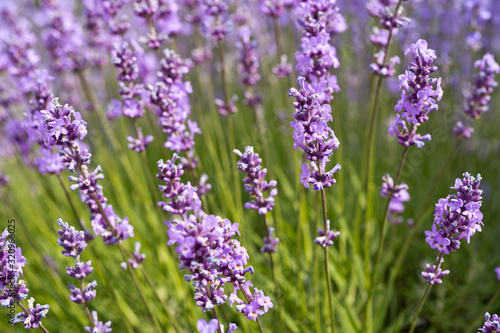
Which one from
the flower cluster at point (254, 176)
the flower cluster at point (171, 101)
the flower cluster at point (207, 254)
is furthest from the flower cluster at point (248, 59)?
the flower cluster at point (207, 254)

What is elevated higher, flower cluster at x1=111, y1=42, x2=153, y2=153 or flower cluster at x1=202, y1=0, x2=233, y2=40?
flower cluster at x1=202, y1=0, x2=233, y2=40

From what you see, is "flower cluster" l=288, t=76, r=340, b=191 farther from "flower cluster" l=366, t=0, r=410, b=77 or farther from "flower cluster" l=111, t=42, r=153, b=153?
"flower cluster" l=111, t=42, r=153, b=153

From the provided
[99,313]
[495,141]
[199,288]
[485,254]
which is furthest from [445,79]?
[99,313]

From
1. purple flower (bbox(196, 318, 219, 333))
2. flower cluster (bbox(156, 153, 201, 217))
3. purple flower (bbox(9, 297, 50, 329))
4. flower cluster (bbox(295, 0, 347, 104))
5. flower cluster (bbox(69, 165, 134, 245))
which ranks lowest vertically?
purple flower (bbox(196, 318, 219, 333))

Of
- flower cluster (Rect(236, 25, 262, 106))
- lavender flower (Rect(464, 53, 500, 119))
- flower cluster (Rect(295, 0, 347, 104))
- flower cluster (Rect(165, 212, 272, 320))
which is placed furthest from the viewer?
flower cluster (Rect(236, 25, 262, 106))

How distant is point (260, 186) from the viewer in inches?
85.3

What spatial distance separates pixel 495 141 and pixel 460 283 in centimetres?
197

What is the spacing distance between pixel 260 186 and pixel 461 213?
94 cm

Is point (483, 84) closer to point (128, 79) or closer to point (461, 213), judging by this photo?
point (461, 213)

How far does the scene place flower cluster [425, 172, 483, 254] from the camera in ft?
6.41

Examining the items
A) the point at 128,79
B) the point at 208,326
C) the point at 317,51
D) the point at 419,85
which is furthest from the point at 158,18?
the point at 208,326

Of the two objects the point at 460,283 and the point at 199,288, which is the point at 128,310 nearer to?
the point at 199,288

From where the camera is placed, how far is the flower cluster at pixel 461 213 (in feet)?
6.41

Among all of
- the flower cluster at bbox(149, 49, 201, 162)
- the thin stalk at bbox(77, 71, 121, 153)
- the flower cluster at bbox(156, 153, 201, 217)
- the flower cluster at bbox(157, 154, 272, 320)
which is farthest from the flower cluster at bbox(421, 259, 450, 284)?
the thin stalk at bbox(77, 71, 121, 153)
